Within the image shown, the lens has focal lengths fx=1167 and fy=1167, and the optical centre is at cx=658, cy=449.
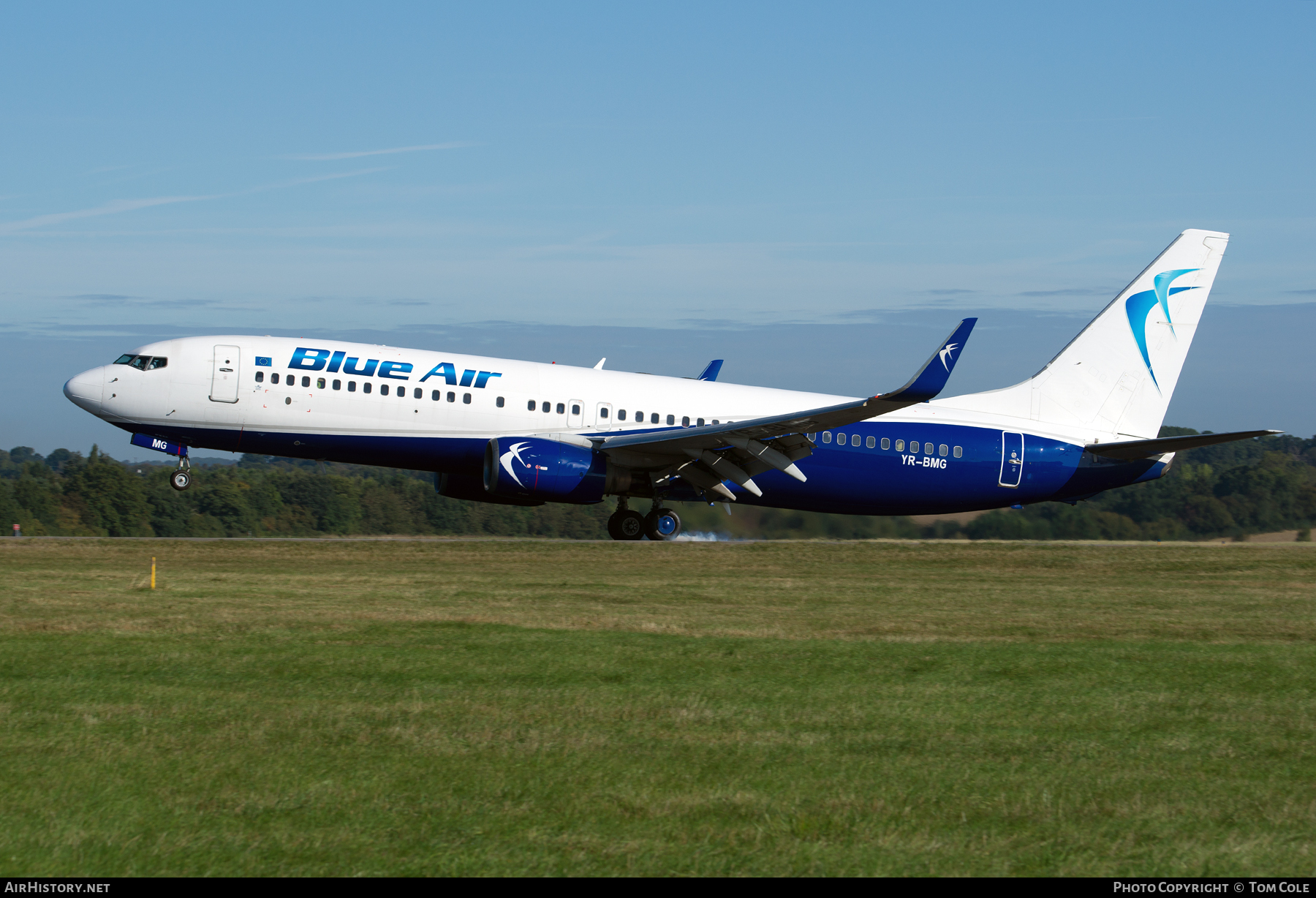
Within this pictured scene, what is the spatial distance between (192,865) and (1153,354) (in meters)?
29.0

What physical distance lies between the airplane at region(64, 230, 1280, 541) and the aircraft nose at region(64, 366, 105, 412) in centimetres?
5

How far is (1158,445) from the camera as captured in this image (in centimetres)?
2795

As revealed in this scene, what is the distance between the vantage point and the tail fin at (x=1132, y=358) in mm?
29781

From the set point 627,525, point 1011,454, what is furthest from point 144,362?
point 1011,454

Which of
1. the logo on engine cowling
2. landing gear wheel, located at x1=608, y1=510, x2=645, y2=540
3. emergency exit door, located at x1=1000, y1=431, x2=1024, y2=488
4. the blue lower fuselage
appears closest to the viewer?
the logo on engine cowling

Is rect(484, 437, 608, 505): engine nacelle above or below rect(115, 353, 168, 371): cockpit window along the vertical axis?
below

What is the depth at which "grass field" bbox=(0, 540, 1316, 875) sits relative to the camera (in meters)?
6.05

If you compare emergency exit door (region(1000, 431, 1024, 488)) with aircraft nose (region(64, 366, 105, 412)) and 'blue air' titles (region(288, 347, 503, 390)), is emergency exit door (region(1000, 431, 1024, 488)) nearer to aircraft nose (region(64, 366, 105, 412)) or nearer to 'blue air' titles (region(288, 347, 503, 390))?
'blue air' titles (region(288, 347, 503, 390))

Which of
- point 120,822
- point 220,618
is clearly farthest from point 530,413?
point 120,822

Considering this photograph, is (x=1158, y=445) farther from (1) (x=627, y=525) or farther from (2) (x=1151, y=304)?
(1) (x=627, y=525)

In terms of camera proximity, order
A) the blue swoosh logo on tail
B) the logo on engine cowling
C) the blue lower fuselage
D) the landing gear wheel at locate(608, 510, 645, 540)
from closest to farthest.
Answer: the logo on engine cowling < the blue lower fuselage < the landing gear wheel at locate(608, 510, 645, 540) < the blue swoosh logo on tail

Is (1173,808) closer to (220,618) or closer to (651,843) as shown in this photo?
(651,843)

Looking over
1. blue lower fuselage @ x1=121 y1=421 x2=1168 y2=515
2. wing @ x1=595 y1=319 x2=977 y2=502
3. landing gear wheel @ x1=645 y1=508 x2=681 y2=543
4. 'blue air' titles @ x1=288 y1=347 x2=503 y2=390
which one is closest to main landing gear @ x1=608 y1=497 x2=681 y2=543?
landing gear wheel @ x1=645 y1=508 x2=681 y2=543

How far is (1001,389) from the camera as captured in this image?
29.8 m
